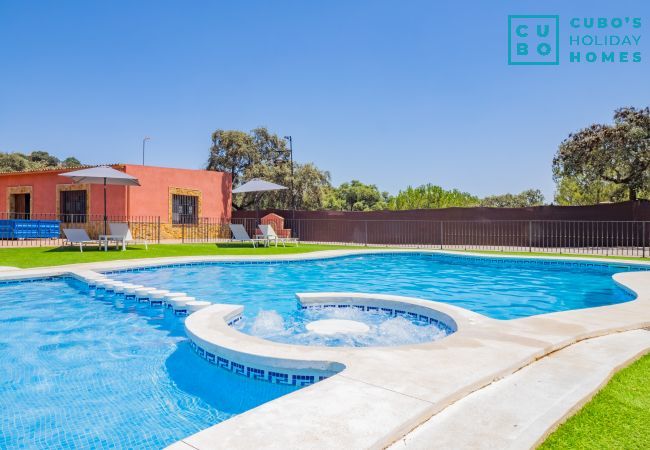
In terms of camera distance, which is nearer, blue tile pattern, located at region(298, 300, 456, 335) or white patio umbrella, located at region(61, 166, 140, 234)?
blue tile pattern, located at region(298, 300, 456, 335)

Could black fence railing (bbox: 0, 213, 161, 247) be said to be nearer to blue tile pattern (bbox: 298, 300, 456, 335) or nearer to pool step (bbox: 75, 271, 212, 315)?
pool step (bbox: 75, 271, 212, 315)

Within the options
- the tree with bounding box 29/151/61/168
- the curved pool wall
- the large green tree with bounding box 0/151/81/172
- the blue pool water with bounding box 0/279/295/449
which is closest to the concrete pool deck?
the blue pool water with bounding box 0/279/295/449

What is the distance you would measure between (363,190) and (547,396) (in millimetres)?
68656

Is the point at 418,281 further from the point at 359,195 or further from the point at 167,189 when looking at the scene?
the point at 359,195

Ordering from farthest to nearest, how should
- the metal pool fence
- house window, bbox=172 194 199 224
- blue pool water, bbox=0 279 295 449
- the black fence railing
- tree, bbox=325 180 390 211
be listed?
1. tree, bbox=325 180 390 211
2. house window, bbox=172 194 199 224
3. the metal pool fence
4. the black fence railing
5. blue pool water, bbox=0 279 295 449

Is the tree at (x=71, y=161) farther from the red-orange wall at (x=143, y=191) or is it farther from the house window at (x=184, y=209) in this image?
the house window at (x=184, y=209)

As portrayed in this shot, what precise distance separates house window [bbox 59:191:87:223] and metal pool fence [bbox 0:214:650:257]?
0.24ft

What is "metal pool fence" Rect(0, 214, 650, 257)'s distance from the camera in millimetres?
17719

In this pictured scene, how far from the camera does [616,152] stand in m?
22.3

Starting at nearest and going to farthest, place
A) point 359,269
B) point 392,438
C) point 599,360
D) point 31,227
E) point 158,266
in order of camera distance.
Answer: point 392,438
point 599,360
point 158,266
point 359,269
point 31,227

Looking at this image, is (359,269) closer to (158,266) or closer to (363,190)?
(158,266)

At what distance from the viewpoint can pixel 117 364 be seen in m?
4.51

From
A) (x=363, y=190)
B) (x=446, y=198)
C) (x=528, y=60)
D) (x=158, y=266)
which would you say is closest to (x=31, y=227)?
(x=158, y=266)

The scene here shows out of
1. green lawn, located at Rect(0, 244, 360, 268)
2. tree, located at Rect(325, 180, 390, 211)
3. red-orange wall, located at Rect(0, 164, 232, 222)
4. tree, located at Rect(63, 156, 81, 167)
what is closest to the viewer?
green lawn, located at Rect(0, 244, 360, 268)
